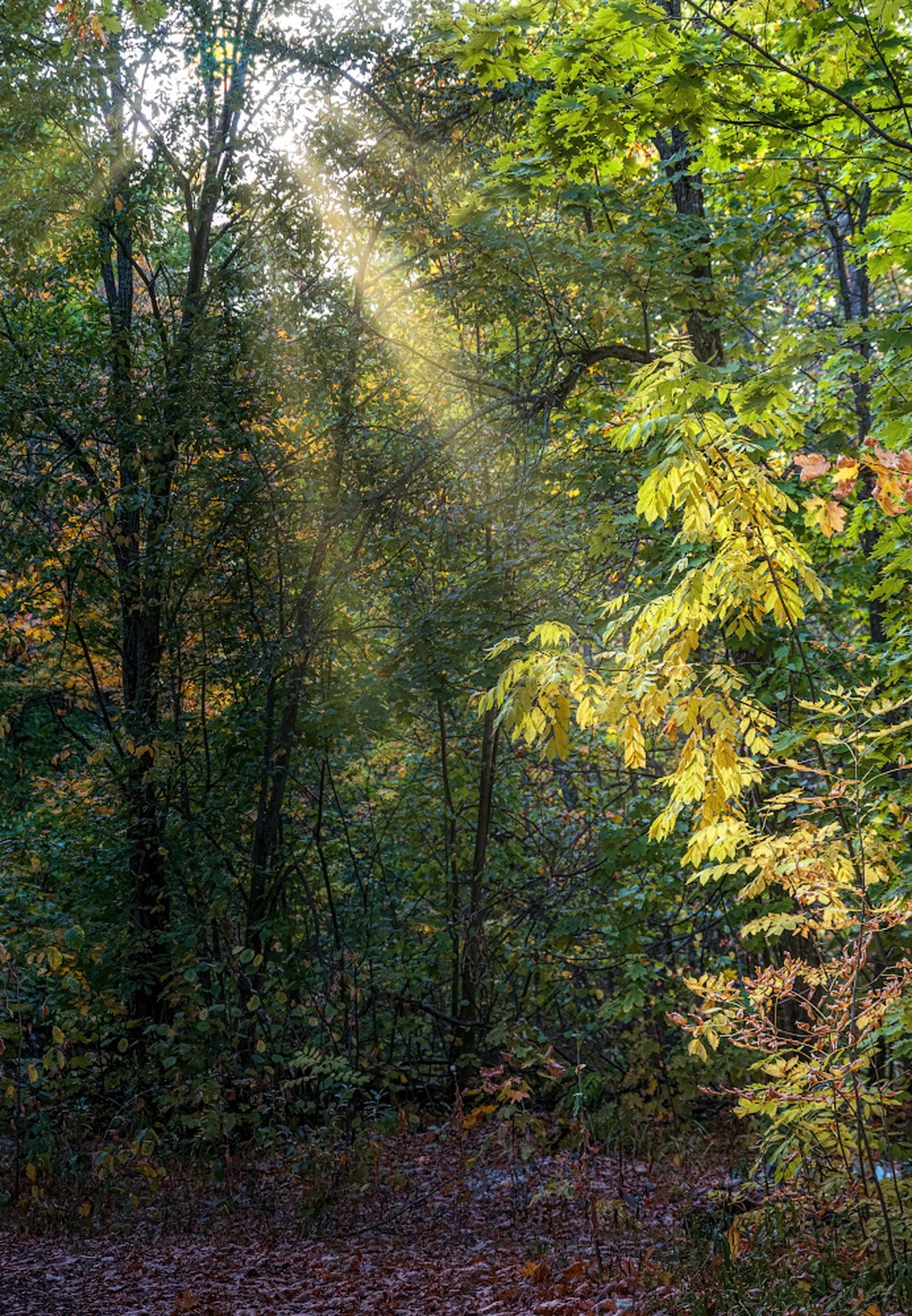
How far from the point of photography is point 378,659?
9.73 m

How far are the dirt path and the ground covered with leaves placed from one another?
14 mm

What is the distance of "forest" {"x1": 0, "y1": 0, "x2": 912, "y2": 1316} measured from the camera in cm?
625

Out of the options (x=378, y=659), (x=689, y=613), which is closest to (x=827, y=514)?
(x=689, y=613)

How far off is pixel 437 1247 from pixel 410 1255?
0.20 meters

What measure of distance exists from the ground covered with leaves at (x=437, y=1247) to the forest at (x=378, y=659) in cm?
5

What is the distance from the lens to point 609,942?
336 inches

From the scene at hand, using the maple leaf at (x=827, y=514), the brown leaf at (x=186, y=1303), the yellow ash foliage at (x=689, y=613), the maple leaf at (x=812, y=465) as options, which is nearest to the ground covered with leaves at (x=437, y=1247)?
the brown leaf at (x=186, y=1303)

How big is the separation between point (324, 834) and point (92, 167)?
624cm

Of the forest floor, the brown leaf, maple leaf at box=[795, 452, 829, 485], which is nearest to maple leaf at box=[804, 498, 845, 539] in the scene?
maple leaf at box=[795, 452, 829, 485]

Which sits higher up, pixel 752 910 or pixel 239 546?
pixel 239 546

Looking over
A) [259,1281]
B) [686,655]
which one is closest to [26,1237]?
[259,1281]

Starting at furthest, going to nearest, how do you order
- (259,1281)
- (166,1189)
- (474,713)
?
1. (474,713)
2. (166,1189)
3. (259,1281)

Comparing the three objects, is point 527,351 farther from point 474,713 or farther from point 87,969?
point 87,969

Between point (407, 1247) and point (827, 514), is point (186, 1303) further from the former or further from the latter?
point (827, 514)
